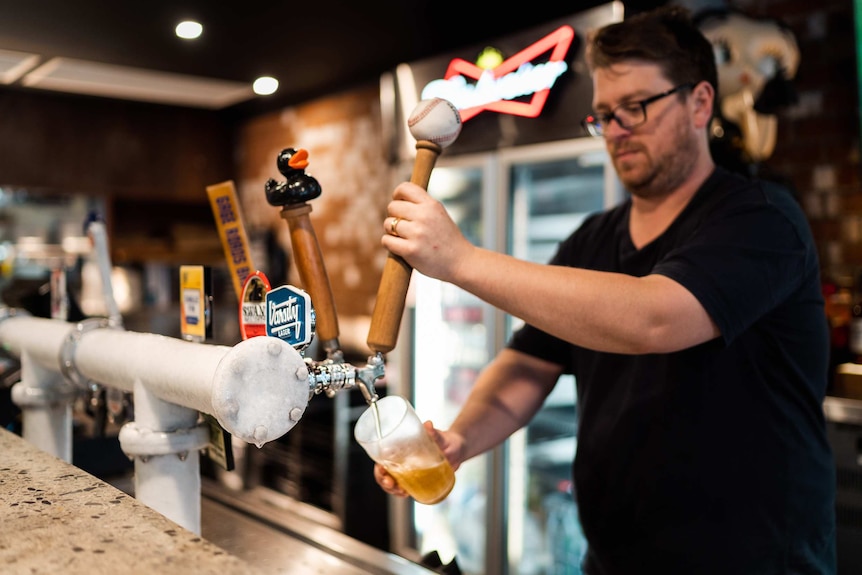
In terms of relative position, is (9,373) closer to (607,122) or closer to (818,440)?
(607,122)

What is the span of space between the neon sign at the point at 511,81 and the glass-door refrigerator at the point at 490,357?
0.18 meters

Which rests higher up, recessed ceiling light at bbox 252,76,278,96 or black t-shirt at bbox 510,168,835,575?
recessed ceiling light at bbox 252,76,278,96

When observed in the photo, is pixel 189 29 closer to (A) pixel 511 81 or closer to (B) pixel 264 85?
(B) pixel 264 85

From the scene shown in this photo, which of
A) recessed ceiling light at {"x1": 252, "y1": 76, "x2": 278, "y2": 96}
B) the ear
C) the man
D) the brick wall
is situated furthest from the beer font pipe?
the brick wall

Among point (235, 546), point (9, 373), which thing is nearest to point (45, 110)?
point (9, 373)

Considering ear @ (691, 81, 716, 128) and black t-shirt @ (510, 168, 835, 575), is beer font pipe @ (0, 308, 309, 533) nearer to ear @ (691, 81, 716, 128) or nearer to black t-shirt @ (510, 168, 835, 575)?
black t-shirt @ (510, 168, 835, 575)

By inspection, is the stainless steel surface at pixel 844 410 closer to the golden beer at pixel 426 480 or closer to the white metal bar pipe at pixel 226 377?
the golden beer at pixel 426 480

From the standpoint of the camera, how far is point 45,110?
4.88 metres

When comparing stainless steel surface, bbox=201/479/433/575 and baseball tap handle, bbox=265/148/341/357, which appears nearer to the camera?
baseball tap handle, bbox=265/148/341/357

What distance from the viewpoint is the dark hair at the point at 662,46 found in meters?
1.48

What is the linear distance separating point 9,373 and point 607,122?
3.86 ft

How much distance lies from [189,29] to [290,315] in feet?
2.78

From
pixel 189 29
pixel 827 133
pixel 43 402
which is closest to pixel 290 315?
pixel 43 402

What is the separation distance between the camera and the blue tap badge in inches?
29.2
